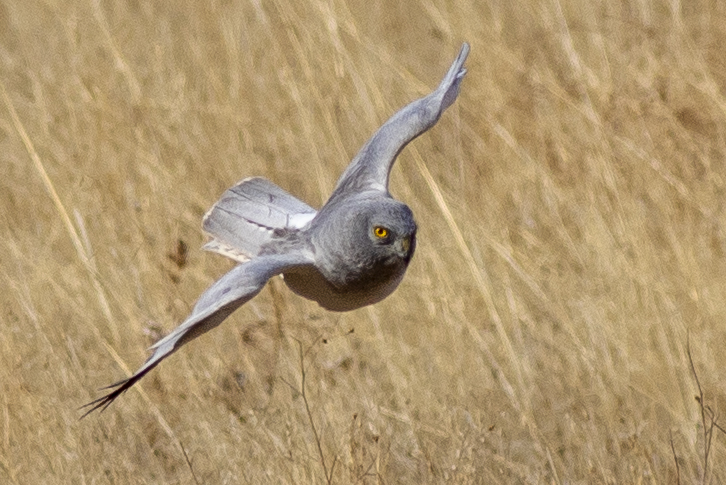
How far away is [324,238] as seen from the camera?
136 inches

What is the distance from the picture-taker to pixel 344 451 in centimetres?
360

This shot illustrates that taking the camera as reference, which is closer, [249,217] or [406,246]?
[406,246]

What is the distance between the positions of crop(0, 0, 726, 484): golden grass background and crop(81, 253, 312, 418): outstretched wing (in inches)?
20.2

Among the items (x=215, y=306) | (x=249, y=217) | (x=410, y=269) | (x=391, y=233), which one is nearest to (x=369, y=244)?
(x=391, y=233)

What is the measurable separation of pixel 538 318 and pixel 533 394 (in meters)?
0.41

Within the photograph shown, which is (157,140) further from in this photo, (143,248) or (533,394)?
(533,394)

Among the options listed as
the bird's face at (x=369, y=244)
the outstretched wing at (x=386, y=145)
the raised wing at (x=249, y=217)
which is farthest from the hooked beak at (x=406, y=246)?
the raised wing at (x=249, y=217)

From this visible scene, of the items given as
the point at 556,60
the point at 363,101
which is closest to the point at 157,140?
the point at 363,101

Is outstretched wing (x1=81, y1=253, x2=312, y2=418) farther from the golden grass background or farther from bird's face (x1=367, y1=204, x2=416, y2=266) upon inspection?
the golden grass background

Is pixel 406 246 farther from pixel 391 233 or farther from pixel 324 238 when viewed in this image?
pixel 324 238

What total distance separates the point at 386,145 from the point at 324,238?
60 centimetres

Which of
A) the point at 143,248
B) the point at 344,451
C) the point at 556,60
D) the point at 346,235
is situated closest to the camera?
the point at 346,235

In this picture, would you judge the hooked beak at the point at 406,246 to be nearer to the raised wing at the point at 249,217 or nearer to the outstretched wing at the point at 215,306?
the outstretched wing at the point at 215,306

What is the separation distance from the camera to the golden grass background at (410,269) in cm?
381
